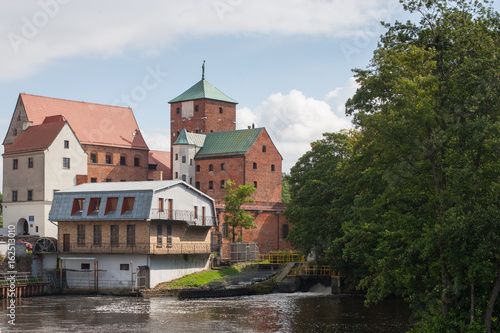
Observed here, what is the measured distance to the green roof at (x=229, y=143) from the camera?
271 ft

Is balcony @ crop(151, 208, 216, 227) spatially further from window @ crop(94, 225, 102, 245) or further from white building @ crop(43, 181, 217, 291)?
window @ crop(94, 225, 102, 245)

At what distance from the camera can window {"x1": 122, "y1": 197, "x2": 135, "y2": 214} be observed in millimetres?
52544

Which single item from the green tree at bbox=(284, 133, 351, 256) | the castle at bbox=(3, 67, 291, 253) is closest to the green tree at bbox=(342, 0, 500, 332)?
the green tree at bbox=(284, 133, 351, 256)

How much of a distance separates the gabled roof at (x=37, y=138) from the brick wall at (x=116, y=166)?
658 centimetres

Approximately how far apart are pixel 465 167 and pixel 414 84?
11.4 ft

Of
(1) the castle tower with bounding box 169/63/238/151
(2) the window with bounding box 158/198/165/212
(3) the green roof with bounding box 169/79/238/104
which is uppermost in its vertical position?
(3) the green roof with bounding box 169/79/238/104

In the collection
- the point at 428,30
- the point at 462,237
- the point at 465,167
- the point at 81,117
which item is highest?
the point at 81,117

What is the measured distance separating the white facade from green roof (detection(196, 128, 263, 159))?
695 inches

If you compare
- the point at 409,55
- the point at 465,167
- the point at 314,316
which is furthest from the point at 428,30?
the point at 314,316

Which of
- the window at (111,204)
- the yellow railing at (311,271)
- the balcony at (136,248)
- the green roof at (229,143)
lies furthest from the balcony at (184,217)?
the green roof at (229,143)

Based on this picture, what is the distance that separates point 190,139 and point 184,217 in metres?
31.6

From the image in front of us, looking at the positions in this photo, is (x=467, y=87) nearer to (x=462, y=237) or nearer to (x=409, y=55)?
(x=409, y=55)

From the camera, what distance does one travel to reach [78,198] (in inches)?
2151

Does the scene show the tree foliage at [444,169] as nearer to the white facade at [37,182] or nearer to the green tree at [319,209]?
the green tree at [319,209]
